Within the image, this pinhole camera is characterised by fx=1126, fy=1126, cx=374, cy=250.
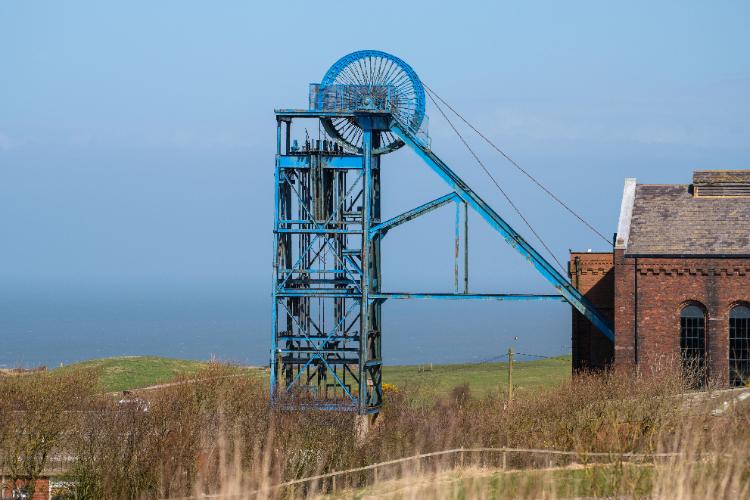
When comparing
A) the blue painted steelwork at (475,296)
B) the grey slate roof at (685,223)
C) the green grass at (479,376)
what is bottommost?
the green grass at (479,376)

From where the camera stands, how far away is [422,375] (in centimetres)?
8562

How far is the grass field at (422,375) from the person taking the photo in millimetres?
70500

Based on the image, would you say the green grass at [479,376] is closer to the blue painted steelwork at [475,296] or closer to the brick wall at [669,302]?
the blue painted steelwork at [475,296]

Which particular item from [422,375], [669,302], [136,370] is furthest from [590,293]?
[422,375]

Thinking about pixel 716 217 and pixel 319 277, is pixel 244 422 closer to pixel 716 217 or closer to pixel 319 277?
pixel 319 277

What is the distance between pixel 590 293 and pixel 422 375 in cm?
3946

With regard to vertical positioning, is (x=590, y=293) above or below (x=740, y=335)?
above

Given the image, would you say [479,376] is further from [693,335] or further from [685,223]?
[693,335]

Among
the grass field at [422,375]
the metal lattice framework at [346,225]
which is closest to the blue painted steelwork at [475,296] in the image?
the metal lattice framework at [346,225]

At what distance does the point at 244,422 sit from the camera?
3512 cm

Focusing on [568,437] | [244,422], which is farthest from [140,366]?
[568,437]

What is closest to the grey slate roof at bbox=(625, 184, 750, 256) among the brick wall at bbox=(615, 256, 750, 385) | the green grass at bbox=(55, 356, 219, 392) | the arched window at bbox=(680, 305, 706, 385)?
the brick wall at bbox=(615, 256, 750, 385)

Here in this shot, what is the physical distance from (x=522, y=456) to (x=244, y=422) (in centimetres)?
955

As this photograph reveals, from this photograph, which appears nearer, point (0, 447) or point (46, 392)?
point (0, 447)
